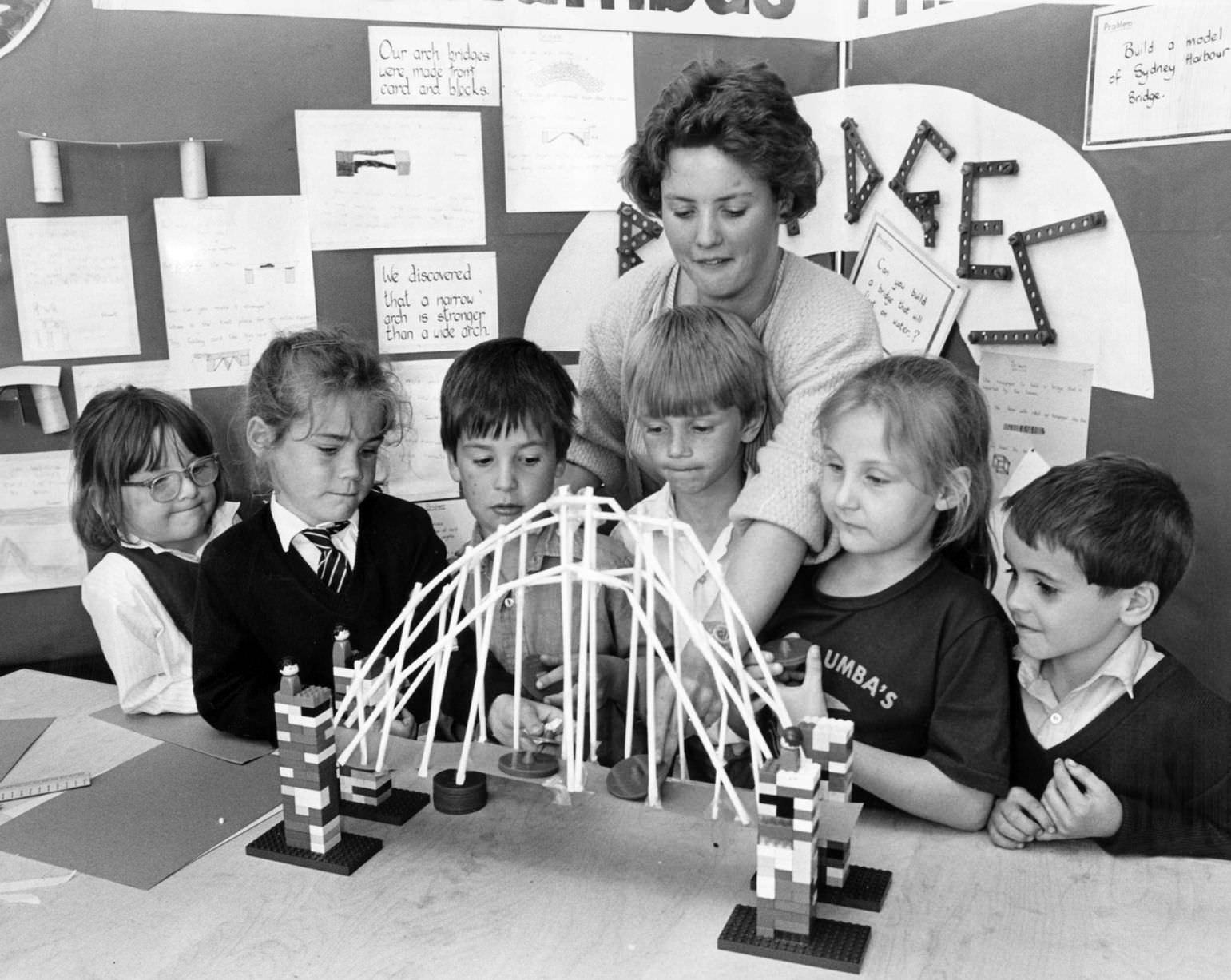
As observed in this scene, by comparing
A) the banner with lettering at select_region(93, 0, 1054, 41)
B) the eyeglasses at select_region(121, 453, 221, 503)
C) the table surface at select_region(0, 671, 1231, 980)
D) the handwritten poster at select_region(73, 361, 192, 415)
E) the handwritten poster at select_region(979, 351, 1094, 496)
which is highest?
the banner with lettering at select_region(93, 0, 1054, 41)

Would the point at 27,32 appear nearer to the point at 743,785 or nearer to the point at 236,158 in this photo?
the point at 236,158

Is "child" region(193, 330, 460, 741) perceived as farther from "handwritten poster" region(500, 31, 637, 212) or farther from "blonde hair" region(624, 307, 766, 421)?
"handwritten poster" region(500, 31, 637, 212)

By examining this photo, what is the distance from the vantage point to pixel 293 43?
2.20 meters

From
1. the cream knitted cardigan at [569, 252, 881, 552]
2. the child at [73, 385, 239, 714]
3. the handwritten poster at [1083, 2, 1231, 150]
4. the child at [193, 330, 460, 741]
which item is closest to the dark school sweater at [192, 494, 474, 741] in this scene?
the child at [193, 330, 460, 741]

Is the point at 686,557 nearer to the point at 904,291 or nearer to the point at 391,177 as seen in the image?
the point at 904,291

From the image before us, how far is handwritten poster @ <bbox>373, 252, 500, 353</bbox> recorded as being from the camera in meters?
2.36

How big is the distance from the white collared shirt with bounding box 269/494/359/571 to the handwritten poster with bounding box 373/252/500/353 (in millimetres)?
758

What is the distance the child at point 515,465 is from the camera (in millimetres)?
1660

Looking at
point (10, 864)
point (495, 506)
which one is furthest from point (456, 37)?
point (10, 864)

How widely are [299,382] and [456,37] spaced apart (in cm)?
98

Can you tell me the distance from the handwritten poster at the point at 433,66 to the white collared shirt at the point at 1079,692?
1.61 metres

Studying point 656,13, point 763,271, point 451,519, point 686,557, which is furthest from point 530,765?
point 656,13

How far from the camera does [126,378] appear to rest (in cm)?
221

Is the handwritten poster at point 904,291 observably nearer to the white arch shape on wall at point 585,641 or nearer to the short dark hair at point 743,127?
the short dark hair at point 743,127
